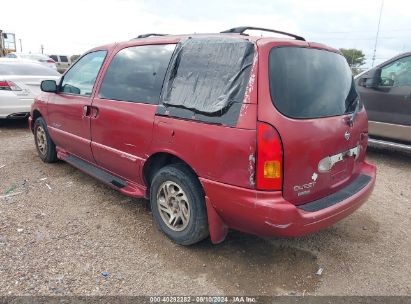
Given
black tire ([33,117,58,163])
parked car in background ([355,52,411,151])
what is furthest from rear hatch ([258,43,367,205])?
A: black tire ([33,117,58,163])

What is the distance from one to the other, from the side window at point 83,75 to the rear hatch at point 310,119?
2244 millimetres

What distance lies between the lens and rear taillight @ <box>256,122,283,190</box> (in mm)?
2395

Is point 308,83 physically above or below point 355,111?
above

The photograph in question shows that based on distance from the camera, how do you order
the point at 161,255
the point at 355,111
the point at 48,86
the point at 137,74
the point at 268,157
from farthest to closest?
the point at 48,86 < the point at 137,74 < the point at 355,111 < the point at 161,255 < the point at 268,157

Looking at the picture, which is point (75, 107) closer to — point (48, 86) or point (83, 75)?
point (83, 75)

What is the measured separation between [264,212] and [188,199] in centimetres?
72

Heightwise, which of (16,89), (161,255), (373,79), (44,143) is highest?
(373,79)

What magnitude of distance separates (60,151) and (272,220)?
3.43 metres

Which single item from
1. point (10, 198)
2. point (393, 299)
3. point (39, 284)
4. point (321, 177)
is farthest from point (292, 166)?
point (10, 198)

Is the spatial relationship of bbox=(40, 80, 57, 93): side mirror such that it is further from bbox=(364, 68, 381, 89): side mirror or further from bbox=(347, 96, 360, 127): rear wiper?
bbox=(364, 68, 381, 89): side mirror

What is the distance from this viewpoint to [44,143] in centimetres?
525

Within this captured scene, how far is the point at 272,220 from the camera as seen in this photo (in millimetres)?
2443

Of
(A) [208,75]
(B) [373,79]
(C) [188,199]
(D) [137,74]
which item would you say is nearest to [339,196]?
(C) [188,199]

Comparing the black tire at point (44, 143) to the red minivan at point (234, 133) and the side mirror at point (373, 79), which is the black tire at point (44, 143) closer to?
the red minivan at point (234, 133)
